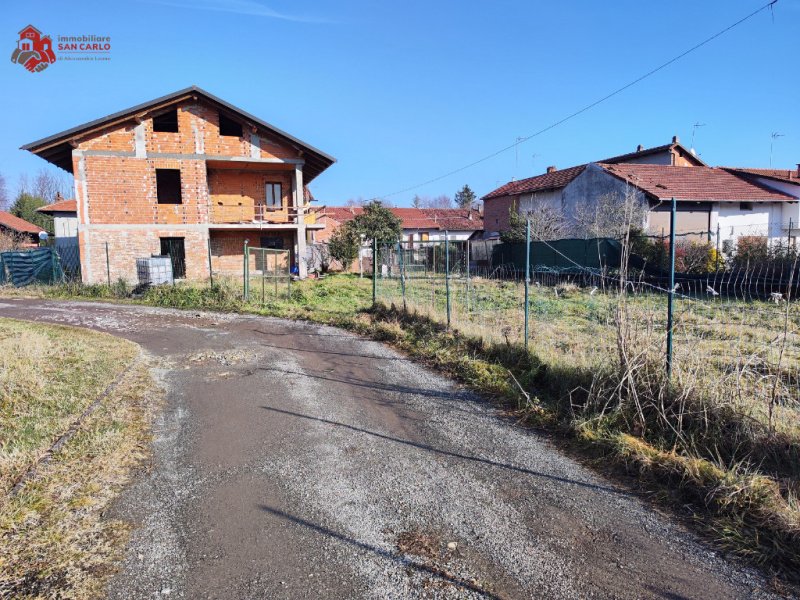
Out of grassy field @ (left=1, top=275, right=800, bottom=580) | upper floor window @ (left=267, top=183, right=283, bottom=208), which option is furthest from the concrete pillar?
grassy field @ (left=1, top=275, right=800, bottom=580)

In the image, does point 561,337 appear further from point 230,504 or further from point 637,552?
point 230,504

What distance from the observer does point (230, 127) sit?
26.0 metres

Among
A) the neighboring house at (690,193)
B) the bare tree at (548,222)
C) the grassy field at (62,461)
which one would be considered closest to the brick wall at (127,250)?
the grassy field at (62,461)

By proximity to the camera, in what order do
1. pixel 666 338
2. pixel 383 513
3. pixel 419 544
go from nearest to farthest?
pixel 419 544 → pixel 383 513 → pixel 666 338

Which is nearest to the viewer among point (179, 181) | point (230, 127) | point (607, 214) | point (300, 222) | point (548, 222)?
point (230, 127)

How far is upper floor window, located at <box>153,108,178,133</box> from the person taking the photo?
24.7 metres

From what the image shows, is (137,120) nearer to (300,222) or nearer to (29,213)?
(300,222)

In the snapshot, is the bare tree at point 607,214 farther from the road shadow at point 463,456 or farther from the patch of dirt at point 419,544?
the patch of dirt at point 419,544

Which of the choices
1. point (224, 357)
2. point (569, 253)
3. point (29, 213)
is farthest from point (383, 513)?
point (29, 213)

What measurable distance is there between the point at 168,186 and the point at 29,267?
7.24m

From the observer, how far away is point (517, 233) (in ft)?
103

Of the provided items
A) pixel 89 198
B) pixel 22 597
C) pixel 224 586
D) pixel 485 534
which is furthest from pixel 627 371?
pixel 89 198

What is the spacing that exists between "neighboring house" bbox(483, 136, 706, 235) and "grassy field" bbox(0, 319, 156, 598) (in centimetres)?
2948

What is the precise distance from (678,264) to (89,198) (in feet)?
79.2
